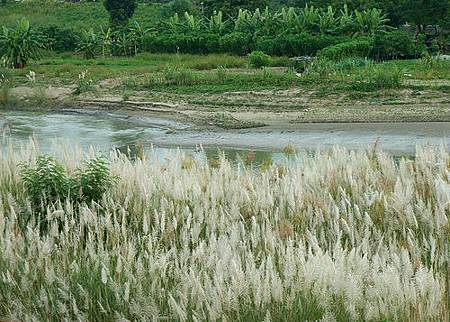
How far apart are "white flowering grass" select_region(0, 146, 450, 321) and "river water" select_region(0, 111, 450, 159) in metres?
7.62

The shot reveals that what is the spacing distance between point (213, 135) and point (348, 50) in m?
12.1

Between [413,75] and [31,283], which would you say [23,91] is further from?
[31,283]

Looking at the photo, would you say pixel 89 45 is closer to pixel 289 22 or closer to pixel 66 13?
pixel 289 22

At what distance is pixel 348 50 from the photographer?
94.1ft

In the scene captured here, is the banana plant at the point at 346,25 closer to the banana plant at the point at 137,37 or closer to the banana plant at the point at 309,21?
the banana plant at the point at 309,21

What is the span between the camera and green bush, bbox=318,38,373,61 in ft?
90.8

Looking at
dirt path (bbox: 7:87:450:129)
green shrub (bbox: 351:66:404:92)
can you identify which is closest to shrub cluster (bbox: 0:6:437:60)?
green shrub (bbox: 351:66:404:92)

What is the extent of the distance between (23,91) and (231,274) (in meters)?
21.7

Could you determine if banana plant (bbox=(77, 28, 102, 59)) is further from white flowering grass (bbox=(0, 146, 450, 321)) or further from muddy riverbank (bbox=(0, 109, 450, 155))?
white flowering grass (bbox=(0, 146, 450, 321))

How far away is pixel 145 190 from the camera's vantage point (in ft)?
20.6

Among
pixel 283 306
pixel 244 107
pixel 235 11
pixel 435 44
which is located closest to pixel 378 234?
pixel 283 306

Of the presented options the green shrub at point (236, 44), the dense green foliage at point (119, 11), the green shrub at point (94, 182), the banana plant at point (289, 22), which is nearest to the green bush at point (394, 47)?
the banana plant at point (289, 22)

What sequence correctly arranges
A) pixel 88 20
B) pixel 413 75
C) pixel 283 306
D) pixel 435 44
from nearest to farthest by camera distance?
1. pixel 283 306
2. pixel 413 75
3. pixel 435 44
4. pixel 88 20

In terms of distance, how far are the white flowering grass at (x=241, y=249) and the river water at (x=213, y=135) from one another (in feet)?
25.0
